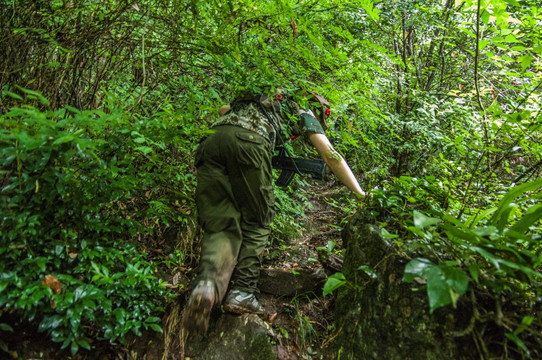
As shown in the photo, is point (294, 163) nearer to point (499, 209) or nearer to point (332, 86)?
point (332, 86)

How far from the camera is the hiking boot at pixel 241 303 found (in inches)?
91.5

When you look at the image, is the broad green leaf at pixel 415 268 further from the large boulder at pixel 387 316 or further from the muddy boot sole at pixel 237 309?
the muddy boot sole at pixel 237 309

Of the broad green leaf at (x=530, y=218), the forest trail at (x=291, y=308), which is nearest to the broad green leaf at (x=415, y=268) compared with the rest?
the broad green leaf at (x=530, y=218)

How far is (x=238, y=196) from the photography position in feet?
8.77

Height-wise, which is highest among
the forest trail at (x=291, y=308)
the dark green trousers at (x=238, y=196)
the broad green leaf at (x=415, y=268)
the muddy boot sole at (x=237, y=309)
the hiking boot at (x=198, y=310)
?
the broad green leaf at (x=415, y=268)

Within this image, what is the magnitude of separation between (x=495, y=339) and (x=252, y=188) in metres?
1.90

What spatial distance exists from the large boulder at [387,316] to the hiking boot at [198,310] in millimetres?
963

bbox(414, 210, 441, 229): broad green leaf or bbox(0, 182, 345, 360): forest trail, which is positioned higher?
bbox(414, 210, 441, 229): broad green leaf

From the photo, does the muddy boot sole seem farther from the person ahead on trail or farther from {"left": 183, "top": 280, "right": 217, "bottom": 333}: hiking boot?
{"left": 183, "top": 280, "right": 217, "bottom": 333}: hiking boot

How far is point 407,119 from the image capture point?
188 inches

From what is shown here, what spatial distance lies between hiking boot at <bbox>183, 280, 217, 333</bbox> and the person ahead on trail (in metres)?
0.25

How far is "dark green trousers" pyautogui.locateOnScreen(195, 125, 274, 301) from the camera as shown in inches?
101

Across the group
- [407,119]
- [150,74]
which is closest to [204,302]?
[150,74]

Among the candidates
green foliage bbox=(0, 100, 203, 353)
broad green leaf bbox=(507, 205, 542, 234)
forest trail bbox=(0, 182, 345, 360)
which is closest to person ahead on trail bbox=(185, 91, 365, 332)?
forest trail bbox=(0, 182, 345, 360)
